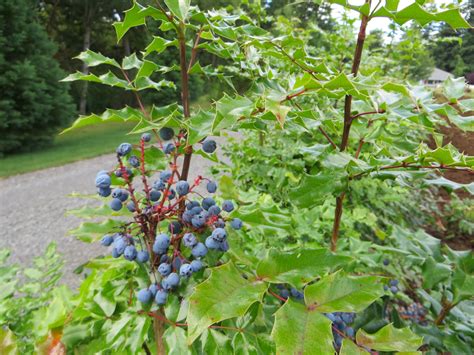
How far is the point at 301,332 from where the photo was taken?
1.94ft

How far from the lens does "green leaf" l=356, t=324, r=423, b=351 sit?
0.72m

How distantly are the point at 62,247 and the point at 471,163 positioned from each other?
15.6 ft

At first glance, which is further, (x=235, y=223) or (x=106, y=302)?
(x=106, y=302)

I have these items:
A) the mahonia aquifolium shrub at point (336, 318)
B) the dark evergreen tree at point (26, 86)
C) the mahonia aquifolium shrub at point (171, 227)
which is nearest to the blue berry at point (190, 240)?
the mahonia aquifolium shrub at point (171, 227)

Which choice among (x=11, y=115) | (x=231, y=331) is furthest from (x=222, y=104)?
(x=11, y=115)

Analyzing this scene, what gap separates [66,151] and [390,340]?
411 inches

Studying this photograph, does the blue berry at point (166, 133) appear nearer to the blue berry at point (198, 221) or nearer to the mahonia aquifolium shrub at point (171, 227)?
the mahonia aquifolium shrub at point (171, 227)

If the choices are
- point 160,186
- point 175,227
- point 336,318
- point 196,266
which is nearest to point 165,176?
point 160,186

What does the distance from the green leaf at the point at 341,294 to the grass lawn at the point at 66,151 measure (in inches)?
337

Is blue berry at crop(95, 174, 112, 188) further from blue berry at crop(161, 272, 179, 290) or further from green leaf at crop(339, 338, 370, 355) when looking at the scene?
green leaf at crop(339, 338, 370, 355)

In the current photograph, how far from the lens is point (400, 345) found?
2.38 ft

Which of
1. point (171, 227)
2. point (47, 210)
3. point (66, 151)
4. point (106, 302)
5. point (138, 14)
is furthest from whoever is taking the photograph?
point (66, 151)

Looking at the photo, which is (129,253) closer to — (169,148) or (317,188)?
(169,148)

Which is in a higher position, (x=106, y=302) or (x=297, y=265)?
(x=297, y=265)
